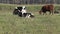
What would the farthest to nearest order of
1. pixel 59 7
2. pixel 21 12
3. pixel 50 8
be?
pixel 59 7, pixel 50 8, pixel 21 12

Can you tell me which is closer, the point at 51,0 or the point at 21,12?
the point at 21,12

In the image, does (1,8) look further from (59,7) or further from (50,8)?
(50,8)

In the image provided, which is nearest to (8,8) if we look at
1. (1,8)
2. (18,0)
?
(1,8)

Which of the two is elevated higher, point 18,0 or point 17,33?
point 17,33

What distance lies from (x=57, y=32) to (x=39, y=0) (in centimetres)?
3644

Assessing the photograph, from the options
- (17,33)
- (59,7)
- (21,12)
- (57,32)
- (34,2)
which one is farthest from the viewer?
(34,2)

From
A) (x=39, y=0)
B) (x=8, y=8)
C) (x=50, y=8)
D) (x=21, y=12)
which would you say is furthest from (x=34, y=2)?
(x=21, y=12)

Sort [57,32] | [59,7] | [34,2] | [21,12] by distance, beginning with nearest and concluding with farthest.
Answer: [57,32] → [21,12] → [59,7] → [34,2]

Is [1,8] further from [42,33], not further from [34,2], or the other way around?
[42,33]

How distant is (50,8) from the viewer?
2373cm

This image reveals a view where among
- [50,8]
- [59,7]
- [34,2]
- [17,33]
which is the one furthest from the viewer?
[34,2]

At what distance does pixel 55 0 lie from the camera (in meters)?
46.9

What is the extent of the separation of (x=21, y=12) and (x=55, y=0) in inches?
1111

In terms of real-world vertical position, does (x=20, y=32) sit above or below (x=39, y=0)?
above
